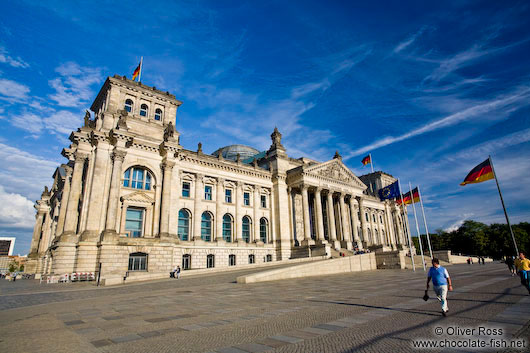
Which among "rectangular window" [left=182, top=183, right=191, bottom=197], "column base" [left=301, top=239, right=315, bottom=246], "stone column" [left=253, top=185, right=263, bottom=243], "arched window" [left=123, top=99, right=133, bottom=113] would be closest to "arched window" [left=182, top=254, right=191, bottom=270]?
"rectangular window" [left=182, top=183, right=191, bottom=197]

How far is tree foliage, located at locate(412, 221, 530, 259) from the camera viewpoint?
88812 mm

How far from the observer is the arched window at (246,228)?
45.9m

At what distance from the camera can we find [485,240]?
89500 mm

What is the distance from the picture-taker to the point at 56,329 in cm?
Answer: 822

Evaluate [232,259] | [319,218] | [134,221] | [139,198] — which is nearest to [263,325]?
[139,198]

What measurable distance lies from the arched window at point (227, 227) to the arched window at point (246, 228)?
2.62m

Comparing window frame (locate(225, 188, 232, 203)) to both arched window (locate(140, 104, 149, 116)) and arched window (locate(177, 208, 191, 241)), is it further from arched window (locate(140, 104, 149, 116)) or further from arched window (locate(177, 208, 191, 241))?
arched window (locate(140, 104, 149, 116))

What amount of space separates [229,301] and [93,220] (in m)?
24.4

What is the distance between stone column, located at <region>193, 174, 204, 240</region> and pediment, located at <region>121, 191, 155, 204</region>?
6.34 meters

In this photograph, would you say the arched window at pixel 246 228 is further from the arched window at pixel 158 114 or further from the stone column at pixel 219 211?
the arched window at pixel 158 114

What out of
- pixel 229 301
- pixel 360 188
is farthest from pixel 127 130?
pixel 360 188

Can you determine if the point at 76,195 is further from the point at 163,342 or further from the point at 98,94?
the point at 163,342

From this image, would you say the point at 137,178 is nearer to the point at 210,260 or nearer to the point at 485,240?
the point at 210,260

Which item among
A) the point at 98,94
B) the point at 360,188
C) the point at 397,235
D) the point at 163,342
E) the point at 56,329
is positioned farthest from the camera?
the point at 397,235
